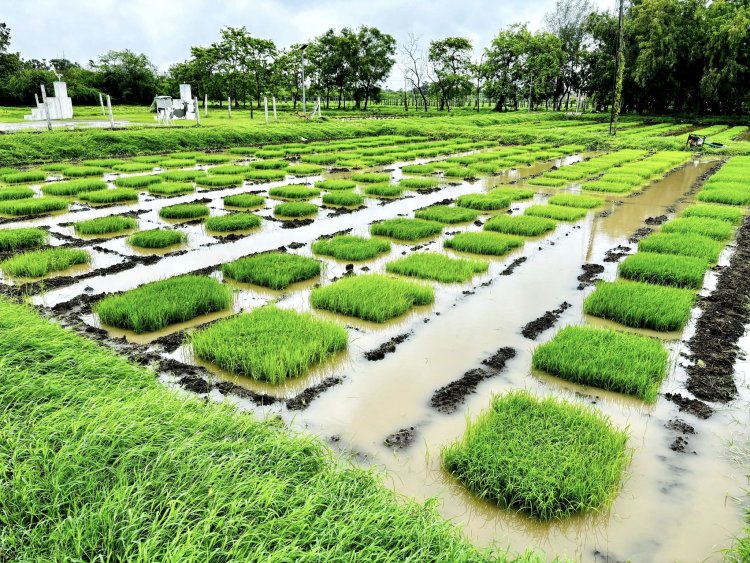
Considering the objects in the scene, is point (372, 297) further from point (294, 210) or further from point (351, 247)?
point (294, 210)

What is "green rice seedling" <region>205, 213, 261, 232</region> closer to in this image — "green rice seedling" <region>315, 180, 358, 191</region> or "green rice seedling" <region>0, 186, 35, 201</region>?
"green rice seedling" <region>315, 180, 358, 191</region>

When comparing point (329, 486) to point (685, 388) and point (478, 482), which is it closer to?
point (478, 482)

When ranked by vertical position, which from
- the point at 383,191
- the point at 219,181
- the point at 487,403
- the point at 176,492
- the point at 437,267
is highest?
the point at 176,492

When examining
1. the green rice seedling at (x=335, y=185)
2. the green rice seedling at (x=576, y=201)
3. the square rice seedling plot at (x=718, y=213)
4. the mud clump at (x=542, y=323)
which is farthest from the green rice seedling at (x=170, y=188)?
the square rice seedling plot at (x=718, y=213)

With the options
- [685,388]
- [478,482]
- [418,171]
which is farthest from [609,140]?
[478,482]

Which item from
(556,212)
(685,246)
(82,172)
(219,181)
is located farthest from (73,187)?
(685,246)

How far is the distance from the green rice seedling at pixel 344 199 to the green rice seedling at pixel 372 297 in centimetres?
553

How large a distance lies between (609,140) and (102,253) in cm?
2407

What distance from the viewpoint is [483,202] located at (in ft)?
37.5

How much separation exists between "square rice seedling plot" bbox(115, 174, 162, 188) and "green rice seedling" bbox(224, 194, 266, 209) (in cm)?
286

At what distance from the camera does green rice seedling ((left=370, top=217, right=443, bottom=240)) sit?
8.95 m

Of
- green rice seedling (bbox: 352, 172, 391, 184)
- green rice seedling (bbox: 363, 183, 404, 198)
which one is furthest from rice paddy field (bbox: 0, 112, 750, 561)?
green rice seedling (bbox: 352, 172, 391, 184)

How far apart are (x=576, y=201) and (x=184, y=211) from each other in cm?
830

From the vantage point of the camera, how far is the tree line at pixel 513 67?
39.9 m
